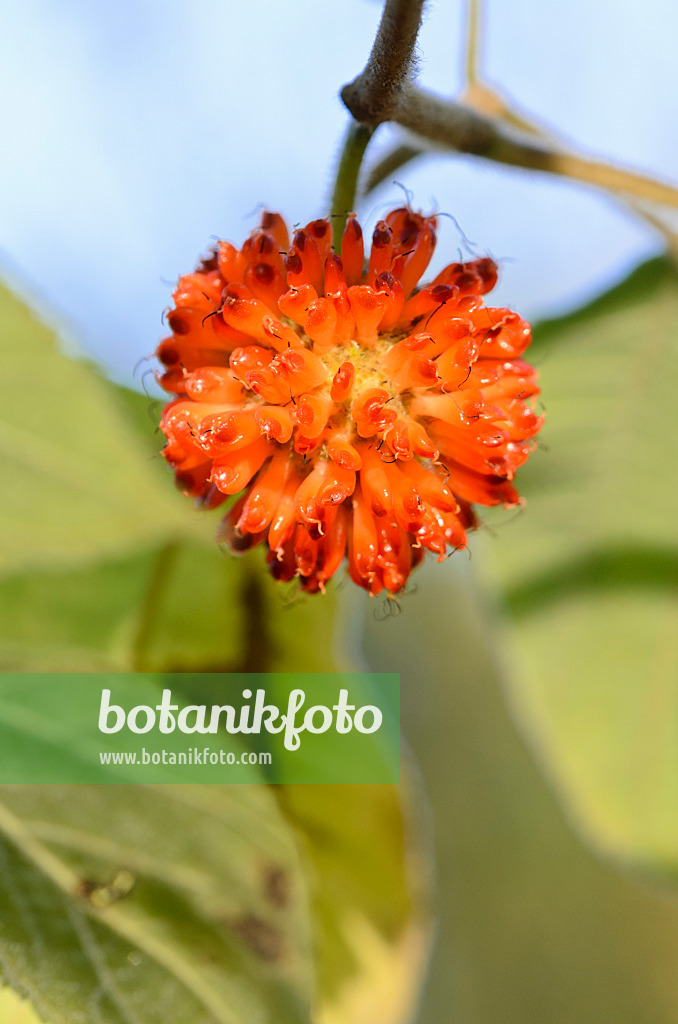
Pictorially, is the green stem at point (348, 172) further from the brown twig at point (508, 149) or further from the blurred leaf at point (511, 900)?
the blurred leaf at point (511, 900)

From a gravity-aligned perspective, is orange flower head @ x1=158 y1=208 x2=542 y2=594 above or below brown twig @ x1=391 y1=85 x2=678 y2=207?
below

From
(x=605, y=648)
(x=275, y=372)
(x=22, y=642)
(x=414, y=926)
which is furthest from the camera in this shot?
(x=605, y=648)

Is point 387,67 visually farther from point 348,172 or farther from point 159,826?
point 159,826

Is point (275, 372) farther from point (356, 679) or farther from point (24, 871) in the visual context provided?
point (356, 679)

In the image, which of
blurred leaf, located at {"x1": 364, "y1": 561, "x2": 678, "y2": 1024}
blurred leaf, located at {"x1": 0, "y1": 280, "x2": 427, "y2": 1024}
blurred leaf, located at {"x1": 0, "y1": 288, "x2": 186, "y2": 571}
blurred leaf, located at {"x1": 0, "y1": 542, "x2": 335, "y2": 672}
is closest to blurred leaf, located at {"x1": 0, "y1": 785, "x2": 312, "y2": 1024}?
blurred leaf, located at {"x1": 0, "y1": 280, "x2": 427, "y2": 1024}

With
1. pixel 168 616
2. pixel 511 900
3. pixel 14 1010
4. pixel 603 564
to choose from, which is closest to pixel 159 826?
pixel 14 1010

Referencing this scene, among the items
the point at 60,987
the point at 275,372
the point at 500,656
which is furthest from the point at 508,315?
the point at 500,656

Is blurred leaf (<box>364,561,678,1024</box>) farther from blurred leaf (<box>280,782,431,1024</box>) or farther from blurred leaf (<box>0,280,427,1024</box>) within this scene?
blurred leaf (<box>0,280,427,1024</box>)
